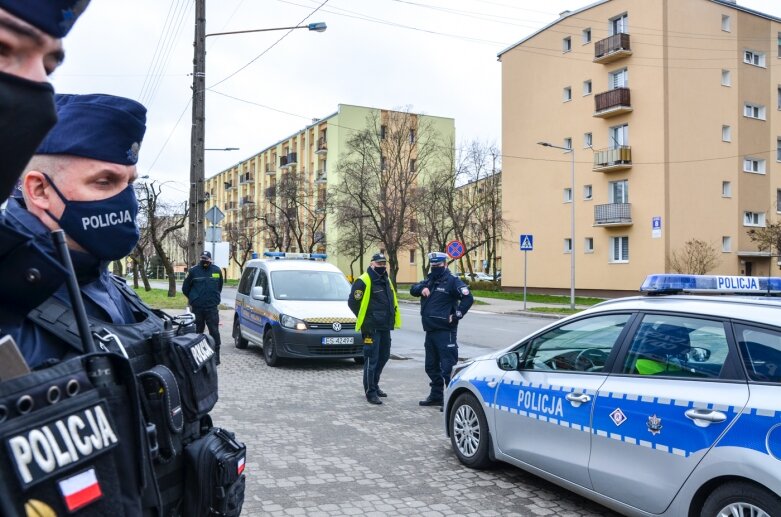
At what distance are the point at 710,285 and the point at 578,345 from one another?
3.42ft

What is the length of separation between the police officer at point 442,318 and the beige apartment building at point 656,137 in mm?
26324

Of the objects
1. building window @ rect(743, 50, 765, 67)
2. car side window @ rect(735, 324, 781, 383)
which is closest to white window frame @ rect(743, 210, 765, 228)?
building window @ rect(743, 50, 765, 67)

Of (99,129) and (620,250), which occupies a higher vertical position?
(620,250)

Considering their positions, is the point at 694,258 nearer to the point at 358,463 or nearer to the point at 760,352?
the point at 358,463

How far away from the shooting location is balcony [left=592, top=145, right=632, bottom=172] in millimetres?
34250

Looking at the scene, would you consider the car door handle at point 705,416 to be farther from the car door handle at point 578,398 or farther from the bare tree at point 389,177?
the bare tree at point 389,177

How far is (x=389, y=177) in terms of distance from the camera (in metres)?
45.9

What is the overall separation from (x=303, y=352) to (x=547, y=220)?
101 ft

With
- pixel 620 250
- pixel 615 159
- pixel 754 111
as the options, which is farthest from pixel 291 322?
pixel 754 111

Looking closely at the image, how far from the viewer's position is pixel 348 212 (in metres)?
46.8

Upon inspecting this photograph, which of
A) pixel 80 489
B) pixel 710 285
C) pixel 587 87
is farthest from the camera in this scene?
pixel 587 87

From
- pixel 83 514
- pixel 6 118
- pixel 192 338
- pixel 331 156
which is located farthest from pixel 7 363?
pixel 331 156

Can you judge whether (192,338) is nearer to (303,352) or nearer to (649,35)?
(303,352)

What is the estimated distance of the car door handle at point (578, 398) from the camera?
14.8ft
